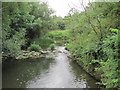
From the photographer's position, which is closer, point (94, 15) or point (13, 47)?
point (94, 15)

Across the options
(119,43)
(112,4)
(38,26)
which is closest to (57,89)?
(119,43)

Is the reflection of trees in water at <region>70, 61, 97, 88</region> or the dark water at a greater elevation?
the reflection of trees in water at <region>70, 61, 97, 88</region>

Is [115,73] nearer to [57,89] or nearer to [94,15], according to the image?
[57,89]

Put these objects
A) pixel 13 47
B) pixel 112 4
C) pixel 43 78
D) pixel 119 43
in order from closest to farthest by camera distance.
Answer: pixel 119 43 < pixel 112 4 < pixel 43 78 < pixel 13 47

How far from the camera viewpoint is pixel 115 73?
106 inches

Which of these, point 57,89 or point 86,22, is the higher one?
point 86,22

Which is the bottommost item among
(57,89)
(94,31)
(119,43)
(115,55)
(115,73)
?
(57,89)

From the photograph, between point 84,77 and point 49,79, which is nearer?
point 49,79

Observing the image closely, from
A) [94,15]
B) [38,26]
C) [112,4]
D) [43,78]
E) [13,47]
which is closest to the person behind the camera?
[112,4]

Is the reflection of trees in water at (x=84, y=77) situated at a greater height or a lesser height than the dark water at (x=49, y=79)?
greater

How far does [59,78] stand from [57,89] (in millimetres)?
1084

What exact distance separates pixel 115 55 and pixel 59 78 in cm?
343

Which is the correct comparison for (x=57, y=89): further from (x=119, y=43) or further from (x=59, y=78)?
(x=119, y=43)

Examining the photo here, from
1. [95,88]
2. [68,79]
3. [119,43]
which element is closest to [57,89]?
[68,79]
